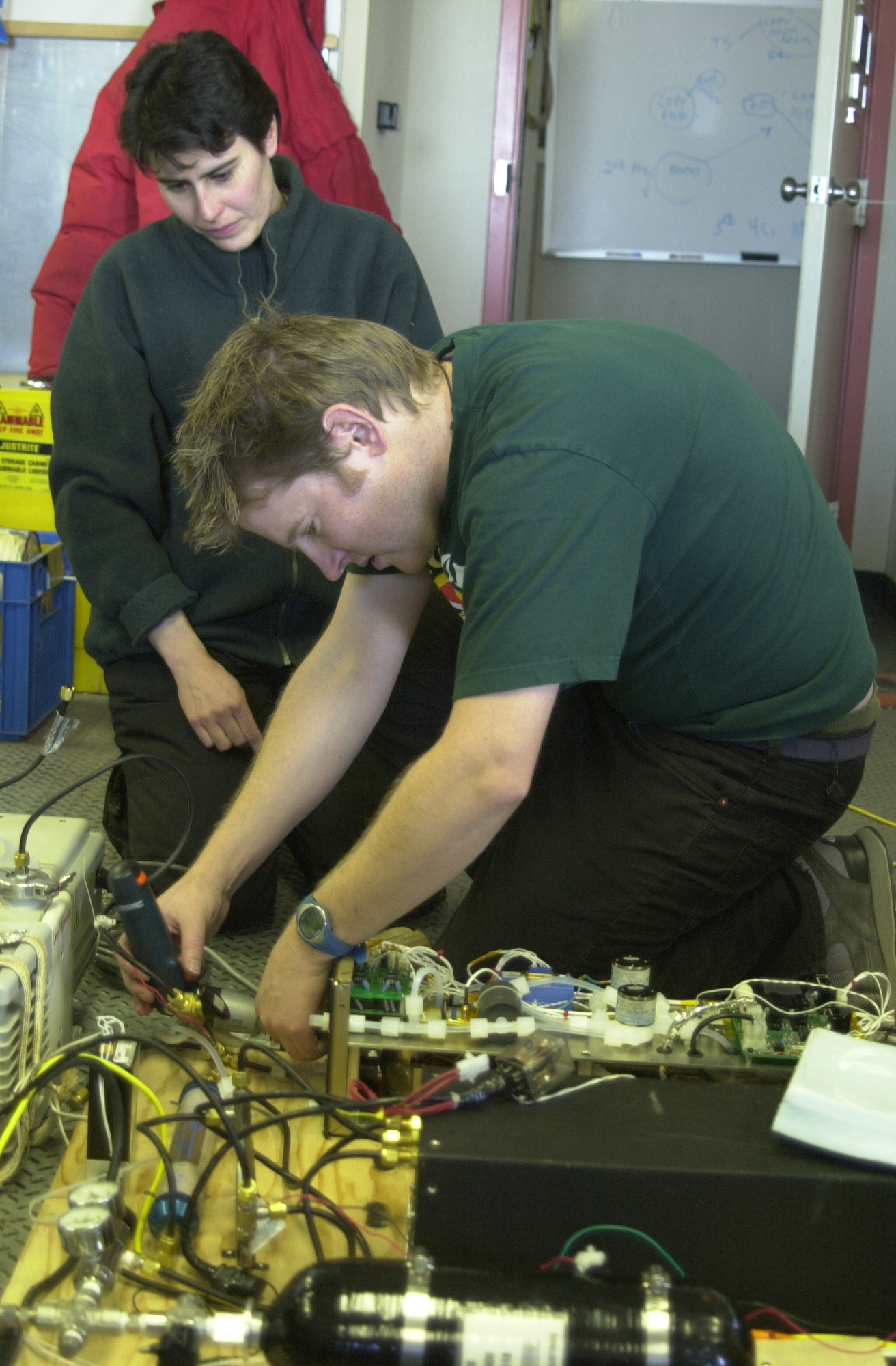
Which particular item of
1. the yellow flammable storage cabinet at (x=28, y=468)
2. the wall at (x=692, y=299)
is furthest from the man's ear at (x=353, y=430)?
the wall at (x=692, y=299)

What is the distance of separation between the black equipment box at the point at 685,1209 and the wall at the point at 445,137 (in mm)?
3160

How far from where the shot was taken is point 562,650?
3.16 feet

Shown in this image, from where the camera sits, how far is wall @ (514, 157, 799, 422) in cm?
447

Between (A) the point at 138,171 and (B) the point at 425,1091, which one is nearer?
(B) the point at 425,1091

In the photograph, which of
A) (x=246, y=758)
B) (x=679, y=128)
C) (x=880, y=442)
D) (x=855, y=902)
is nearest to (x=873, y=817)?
(x=855, y=902)

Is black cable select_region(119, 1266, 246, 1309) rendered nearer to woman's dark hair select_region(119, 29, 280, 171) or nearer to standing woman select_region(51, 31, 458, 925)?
standing woman select_region(51, 31, 458, 925)

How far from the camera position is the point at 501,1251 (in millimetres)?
799

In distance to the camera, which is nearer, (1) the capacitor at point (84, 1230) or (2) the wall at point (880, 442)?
(1) the capacitor at point (84, 1230)

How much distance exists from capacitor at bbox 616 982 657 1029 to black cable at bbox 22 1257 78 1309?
1.54ft

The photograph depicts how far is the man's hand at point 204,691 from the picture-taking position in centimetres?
182

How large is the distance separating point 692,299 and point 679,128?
588 millimetres

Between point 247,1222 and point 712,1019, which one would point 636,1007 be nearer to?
point 712,1019

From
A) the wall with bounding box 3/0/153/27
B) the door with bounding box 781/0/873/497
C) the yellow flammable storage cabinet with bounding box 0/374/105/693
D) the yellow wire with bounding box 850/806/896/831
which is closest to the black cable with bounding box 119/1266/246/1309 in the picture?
the yellow wire with bounding box 850/806/896/831

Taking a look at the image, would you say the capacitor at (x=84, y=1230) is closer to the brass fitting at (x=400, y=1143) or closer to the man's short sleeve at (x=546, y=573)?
the brass fitting at (x=400, y=1143)
